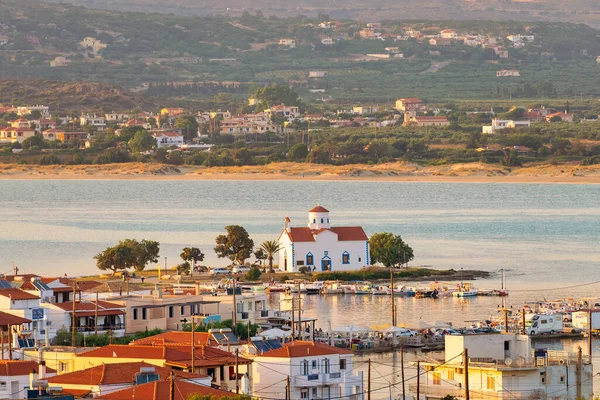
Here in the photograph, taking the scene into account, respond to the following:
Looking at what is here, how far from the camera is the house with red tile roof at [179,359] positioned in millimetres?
28547

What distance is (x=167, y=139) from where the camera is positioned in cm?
16238

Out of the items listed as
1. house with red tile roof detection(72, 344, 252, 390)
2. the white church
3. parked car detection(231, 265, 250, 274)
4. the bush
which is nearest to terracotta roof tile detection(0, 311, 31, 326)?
house with red tile roof detection(72, 344, 252, 390)

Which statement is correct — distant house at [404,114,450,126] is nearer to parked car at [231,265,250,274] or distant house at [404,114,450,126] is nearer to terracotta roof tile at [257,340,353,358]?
parked car at [231,265,250,274]

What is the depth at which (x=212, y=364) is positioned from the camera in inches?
1131

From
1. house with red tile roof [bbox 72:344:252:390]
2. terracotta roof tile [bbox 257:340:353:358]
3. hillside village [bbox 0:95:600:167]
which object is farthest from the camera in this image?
hillside village [bbox 0:95:600:167]

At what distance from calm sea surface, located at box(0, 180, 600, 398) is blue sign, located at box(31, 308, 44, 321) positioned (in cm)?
737

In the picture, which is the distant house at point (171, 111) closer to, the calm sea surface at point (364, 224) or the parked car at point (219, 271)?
the calm sea surface at point (364, 224)

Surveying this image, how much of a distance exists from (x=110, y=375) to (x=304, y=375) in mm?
4090

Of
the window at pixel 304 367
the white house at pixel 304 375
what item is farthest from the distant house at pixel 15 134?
the window at pixel 304 367

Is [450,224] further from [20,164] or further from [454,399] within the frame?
[454,399]

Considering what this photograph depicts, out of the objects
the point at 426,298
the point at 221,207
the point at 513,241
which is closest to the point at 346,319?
the point at 426,298

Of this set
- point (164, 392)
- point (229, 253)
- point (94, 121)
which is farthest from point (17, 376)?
point (94, 121)

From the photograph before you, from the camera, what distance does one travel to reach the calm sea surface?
2248 inches

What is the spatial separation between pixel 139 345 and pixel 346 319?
67.7ft
